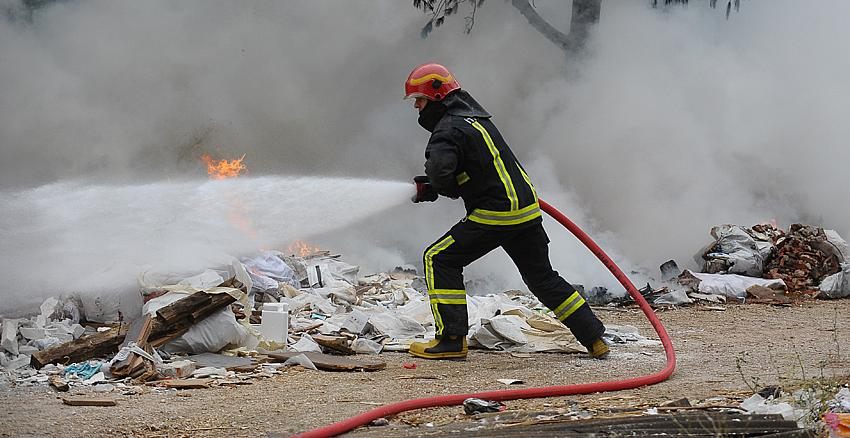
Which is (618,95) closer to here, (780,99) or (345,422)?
(780,99)

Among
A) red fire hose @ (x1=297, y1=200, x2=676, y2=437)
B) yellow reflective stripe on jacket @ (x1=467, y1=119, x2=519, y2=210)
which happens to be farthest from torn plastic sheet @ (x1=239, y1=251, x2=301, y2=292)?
red fire hose @ (x1=297, y1=200, x2=676, y2=437)

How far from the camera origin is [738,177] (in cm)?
1153

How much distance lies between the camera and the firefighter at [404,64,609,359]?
531 centimetres

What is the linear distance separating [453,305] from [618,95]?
22.6 feet

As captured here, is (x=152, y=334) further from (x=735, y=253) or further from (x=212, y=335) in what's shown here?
(x=735, y=253)

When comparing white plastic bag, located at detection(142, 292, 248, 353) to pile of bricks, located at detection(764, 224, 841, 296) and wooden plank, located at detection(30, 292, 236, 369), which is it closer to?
wooden plank, located at detection(30, 292, 236, 369)

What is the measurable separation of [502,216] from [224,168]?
21.7 ft

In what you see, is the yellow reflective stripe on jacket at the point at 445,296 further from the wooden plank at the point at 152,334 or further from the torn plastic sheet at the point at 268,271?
the torn plastic sheet at the point at 268,271

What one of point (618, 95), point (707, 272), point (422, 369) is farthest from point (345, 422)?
point (618, 95)

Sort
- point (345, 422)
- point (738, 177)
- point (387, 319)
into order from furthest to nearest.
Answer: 1. point (738, 177)
2. point (387, 319)
3. point (345, 422)

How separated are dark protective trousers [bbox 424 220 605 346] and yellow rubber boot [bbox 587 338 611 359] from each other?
0.11ft

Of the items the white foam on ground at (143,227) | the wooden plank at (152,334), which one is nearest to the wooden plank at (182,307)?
the wooden plank at (152,334)

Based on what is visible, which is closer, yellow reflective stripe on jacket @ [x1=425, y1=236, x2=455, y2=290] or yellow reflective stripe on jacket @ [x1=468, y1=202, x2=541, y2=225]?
yellow reflective stripe on jacket @ [x1=468, y1=202, x2=541, y2=225]

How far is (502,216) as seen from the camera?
17.4 feet
